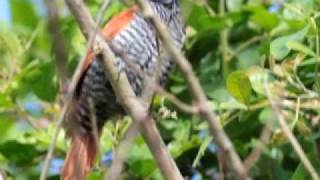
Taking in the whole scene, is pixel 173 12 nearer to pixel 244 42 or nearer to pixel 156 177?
pixel 244 42

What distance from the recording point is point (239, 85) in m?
2.67

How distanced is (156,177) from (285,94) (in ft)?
1.66

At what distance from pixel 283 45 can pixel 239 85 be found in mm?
138

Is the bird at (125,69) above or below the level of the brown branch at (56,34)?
below

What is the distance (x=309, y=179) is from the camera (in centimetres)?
264

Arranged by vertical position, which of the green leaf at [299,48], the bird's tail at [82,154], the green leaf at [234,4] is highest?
the green leaf at [234,4]

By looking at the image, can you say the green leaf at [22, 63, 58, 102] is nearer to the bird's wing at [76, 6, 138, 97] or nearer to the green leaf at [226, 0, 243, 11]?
the bird's wing at [76, 6, 138, 97]

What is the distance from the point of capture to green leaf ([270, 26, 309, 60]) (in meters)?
2.68

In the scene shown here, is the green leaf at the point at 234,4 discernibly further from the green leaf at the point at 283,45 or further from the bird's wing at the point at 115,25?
the green leaf at the point at 283,45

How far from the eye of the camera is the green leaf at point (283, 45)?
2684mm

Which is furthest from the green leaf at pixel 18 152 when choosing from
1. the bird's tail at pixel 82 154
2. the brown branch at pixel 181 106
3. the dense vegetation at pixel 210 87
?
the brown branch at pixel 181 106

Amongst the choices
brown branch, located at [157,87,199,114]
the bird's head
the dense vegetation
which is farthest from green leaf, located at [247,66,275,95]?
brown branch, located at [157,87,199,114]

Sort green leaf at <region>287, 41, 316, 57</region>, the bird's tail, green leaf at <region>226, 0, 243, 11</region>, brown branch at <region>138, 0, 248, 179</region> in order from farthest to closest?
Result: green leaf at <region>226, 0, 243, 11</region> → the bird's tail → green leaf at <region>287, 41, 316, 57</region> → brown branch at <region>138, 0, 248, 179</region>

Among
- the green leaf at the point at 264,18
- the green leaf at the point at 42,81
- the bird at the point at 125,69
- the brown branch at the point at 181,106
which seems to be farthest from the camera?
the green leaf at the point at 264,18
